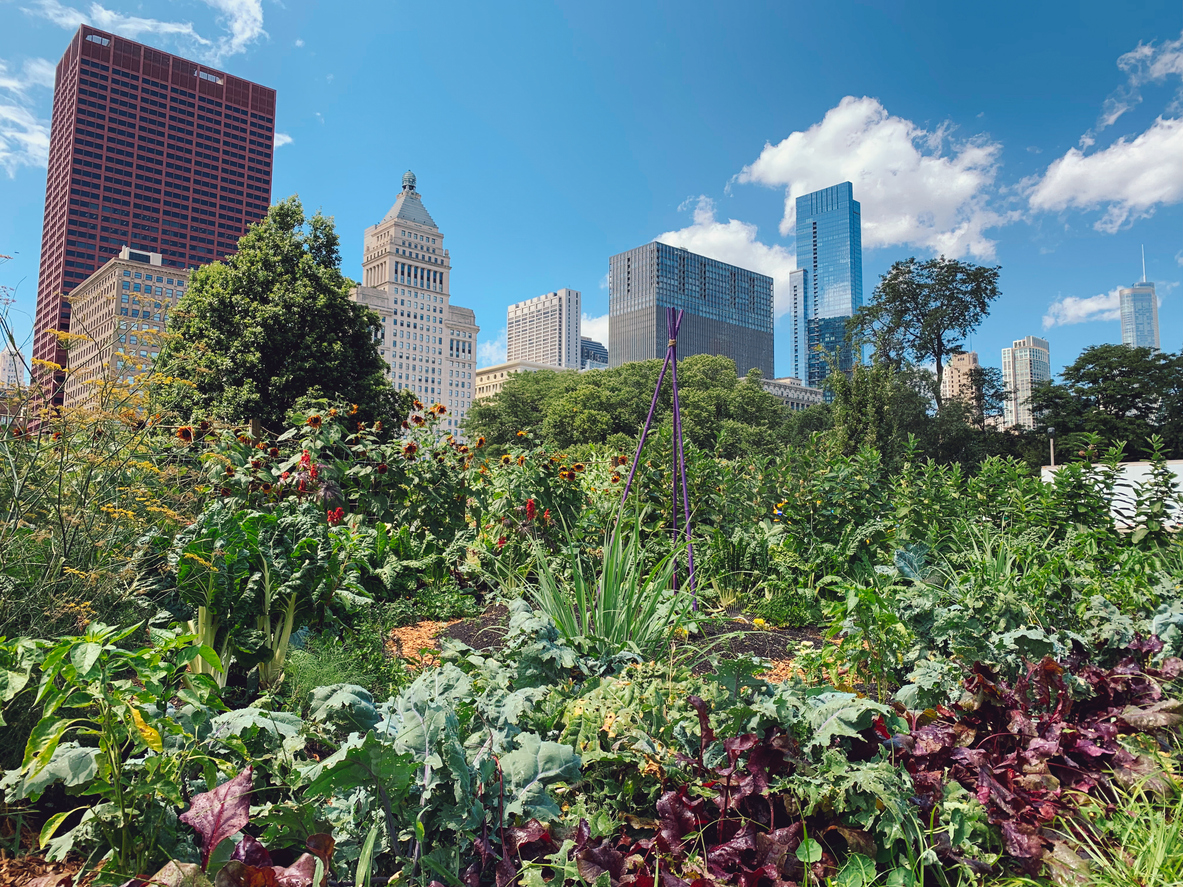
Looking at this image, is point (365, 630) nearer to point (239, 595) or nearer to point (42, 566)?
point (239, 595)

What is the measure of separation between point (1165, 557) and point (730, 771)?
3.75m

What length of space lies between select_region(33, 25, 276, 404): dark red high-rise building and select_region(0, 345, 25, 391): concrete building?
105 m

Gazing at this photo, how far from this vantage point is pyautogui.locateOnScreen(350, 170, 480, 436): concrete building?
96.8 meters

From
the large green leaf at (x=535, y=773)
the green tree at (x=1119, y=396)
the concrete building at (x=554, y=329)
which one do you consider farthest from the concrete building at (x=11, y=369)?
the concrete building at (x=554, y=329)

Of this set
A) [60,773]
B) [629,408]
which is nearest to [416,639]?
[60,773]

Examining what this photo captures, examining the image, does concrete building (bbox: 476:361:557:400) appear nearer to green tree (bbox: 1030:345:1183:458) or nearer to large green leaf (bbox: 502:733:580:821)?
green tree (bbox: 1030:345:1183:458)

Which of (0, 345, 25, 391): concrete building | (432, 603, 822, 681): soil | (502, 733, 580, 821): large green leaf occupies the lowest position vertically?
(432, 603, 822, 681): soil

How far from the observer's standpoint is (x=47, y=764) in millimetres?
1225

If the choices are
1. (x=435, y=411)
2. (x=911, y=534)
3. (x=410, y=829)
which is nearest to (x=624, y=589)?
Result: (x=410, y=829)

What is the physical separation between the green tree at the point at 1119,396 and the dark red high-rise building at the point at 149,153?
100m

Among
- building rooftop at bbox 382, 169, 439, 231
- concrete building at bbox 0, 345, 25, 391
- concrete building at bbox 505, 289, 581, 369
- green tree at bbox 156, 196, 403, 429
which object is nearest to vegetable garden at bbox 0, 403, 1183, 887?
concrete building at bbox 0, 345, 25, 391

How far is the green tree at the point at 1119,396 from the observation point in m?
27.0

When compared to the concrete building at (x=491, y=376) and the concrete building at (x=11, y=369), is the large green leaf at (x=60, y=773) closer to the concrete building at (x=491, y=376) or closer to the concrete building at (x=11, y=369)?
the concrete building at (x=11, y=369)

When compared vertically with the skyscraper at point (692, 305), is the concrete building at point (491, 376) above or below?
below
